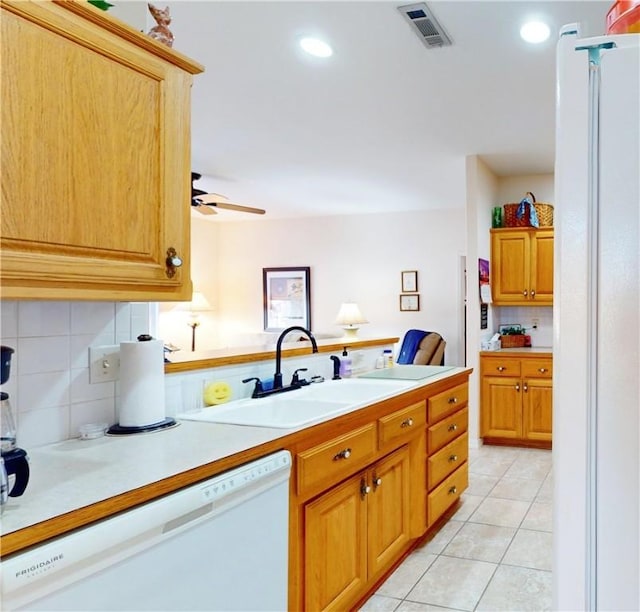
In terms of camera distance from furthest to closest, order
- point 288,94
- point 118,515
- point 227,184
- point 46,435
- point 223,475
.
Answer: point 227,184 → point 288,94 → point 46,435 → point 223,475 → point 118,515

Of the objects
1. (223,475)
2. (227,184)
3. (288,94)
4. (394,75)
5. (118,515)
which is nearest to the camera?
(118,515)

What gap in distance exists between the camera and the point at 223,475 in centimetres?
146

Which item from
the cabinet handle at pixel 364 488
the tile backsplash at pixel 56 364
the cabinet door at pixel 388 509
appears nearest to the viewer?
the tile backsplash at pixel 56 364

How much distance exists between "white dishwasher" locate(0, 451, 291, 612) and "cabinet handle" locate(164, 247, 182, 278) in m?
0.60

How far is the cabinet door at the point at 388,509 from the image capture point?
2338 millimetres

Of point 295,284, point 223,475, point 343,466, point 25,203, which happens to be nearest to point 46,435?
point 223,475

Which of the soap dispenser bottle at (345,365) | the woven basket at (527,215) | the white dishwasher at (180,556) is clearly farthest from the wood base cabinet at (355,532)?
the woven basket at (527,215)

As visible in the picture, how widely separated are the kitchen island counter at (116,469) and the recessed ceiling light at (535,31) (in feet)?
7.20

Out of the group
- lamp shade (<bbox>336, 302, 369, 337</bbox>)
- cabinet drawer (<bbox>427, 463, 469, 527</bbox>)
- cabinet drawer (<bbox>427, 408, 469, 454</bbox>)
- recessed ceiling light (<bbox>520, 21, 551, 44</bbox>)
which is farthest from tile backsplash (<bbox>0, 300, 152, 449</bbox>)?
lamp shade (<bbox>336, 302, 369, 337</bbox>)

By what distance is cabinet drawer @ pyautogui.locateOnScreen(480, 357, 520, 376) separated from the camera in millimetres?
5066

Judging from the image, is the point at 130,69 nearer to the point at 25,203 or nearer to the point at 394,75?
the point at 25,203

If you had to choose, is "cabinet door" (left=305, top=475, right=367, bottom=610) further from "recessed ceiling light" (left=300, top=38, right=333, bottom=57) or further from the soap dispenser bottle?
"recessed ceiling light" (left=300, top=38, right=333, bottom=57)

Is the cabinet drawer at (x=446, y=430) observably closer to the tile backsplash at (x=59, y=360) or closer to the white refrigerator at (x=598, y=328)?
the tile backsplash at (x=59, y=360)

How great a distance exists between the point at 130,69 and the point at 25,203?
20.4 inches
